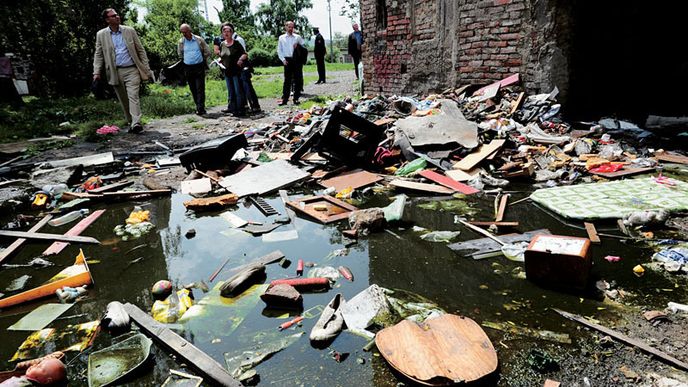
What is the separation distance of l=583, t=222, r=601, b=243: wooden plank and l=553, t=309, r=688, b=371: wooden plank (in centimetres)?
113

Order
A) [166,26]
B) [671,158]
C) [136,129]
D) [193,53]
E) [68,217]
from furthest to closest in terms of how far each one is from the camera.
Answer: [166,26], [193,53], [136,129], [671,158], [68,217]

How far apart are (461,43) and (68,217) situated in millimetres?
7107

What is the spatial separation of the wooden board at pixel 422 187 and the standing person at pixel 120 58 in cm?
584

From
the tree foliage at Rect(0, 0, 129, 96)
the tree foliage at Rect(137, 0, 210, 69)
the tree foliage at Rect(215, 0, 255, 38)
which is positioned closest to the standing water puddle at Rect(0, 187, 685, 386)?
the tree foliage at Rect(0, 0, 129, 96)

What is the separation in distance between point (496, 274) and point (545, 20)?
5348 mm

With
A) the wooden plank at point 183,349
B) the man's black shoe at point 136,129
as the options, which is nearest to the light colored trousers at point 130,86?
the man's black shoe at point 136,129

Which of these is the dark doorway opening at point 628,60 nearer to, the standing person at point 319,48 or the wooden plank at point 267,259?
the wooden plank at point 267,259

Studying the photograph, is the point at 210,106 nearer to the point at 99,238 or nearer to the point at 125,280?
the point at 99,238

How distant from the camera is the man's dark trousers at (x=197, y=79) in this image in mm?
9828

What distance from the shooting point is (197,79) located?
1009 centimetres

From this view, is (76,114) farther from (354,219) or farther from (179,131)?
(354,219)

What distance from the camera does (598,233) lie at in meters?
3.39

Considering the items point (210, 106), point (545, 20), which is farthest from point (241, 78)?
point (545, 20)

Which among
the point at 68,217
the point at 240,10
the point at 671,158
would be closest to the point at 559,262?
the point at 671,158
